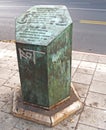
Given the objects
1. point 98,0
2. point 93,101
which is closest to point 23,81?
point 93,101

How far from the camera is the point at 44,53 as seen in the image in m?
3.11

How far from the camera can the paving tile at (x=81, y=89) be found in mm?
4266

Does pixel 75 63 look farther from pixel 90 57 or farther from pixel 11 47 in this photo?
pixel 11 47

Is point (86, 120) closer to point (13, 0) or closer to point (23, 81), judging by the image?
point (23, 81)

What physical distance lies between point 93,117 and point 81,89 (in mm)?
861

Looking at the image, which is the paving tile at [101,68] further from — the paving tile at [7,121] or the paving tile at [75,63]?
the paving tile at [7,121]

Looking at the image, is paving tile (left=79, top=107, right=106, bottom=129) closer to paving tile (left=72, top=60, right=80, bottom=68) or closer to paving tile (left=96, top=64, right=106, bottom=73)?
paving tile (left=96, top=64, right=106, bottom=73)

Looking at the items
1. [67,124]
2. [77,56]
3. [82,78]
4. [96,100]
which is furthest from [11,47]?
[67,124]

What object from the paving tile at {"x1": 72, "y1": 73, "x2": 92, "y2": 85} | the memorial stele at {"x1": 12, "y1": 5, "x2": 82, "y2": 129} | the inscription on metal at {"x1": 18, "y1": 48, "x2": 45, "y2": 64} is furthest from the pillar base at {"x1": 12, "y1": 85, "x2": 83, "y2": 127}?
the inscription on metal at {"x1": 18, "y1": 48, "x2": 45, "y2": 64}

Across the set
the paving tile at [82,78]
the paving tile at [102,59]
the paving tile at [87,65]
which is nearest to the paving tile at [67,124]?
the paving tile at [82,78]

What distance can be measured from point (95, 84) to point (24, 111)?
1677 mm

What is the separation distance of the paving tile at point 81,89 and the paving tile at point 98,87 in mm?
126

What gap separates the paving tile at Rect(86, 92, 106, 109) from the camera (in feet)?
13.0

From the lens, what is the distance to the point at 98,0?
539 inches
